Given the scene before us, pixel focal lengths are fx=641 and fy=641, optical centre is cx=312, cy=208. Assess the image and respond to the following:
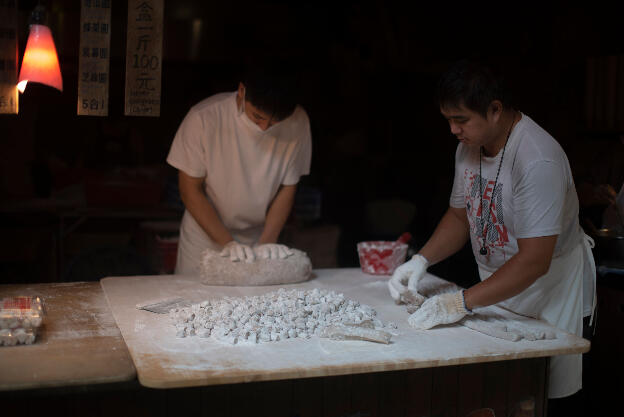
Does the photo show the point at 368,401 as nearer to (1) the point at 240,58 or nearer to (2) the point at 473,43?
(2) the point at 473,43

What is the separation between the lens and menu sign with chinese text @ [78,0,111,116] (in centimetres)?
229

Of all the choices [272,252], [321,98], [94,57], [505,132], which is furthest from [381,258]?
[321,98]

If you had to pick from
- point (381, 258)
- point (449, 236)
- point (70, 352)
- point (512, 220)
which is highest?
point (512, 220)

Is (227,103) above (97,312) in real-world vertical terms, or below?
above

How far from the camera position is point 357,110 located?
620 cm

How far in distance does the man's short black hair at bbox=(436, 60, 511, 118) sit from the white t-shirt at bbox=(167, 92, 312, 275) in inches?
43.5

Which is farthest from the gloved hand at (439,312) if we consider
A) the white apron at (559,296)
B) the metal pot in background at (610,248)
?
the metal pot in background at (610,248)

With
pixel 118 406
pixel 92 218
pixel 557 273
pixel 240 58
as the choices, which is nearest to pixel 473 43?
pixel 240 58

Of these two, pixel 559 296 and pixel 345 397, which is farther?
pixel 559 296

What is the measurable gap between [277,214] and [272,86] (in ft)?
2.54

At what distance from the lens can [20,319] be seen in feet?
6.12

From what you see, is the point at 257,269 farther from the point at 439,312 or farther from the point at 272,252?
the point at 439,312

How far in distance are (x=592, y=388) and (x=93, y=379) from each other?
2634mm

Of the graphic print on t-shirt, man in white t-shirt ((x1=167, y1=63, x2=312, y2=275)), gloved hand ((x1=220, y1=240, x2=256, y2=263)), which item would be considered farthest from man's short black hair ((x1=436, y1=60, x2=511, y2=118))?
gloved hand ((x1=220, y1=240, x2=256, y2=263))
